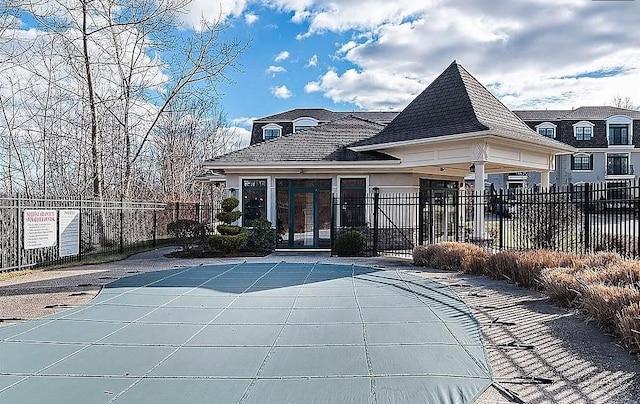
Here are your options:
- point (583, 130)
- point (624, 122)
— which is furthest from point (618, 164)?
point (583, 130)

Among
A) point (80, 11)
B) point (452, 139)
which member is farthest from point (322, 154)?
point (80, 11)

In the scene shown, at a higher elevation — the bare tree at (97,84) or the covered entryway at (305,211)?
the bare tree at (97,84)

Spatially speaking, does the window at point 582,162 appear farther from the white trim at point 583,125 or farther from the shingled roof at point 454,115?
the shingled roof at point 454,115

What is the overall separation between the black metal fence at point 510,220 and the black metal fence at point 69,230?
24.1ft

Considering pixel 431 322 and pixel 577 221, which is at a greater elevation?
pixel 577 221

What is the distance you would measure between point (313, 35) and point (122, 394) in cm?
1486

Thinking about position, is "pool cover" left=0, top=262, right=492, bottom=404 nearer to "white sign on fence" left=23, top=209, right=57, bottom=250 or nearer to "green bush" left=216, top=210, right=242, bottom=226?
"white sign on fence" left=23, top=209, right=57, bottom=250

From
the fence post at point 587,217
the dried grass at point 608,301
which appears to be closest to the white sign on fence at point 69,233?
the dried grass at point 608,301

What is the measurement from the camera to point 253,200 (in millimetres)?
17156

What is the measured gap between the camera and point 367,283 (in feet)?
30.3

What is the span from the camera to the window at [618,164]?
4284cm

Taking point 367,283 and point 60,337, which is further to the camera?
point 367,283

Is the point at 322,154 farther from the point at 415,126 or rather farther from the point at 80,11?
the point at 80,11

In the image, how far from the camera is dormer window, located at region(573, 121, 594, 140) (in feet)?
138
